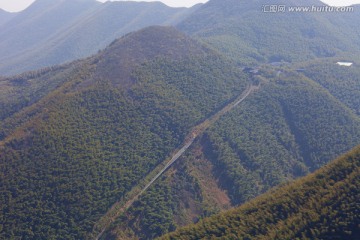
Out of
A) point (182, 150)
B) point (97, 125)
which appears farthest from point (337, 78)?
point (97, 125)

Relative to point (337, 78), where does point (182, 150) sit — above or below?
above

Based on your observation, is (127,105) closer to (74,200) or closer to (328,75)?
(74,200)

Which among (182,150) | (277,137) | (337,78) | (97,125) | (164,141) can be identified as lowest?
(277,137)

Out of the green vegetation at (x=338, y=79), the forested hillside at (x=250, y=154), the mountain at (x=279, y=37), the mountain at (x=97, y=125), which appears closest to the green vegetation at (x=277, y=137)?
the forested hillside at (x=250, y=154)

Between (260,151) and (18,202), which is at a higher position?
(18,202)

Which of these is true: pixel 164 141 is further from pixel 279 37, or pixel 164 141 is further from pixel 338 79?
pixel 279 37

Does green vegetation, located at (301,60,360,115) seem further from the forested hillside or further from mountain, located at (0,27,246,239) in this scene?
mountain, located at (0,27,246,239)

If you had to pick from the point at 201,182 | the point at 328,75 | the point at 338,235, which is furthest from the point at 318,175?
the point at 328,75
